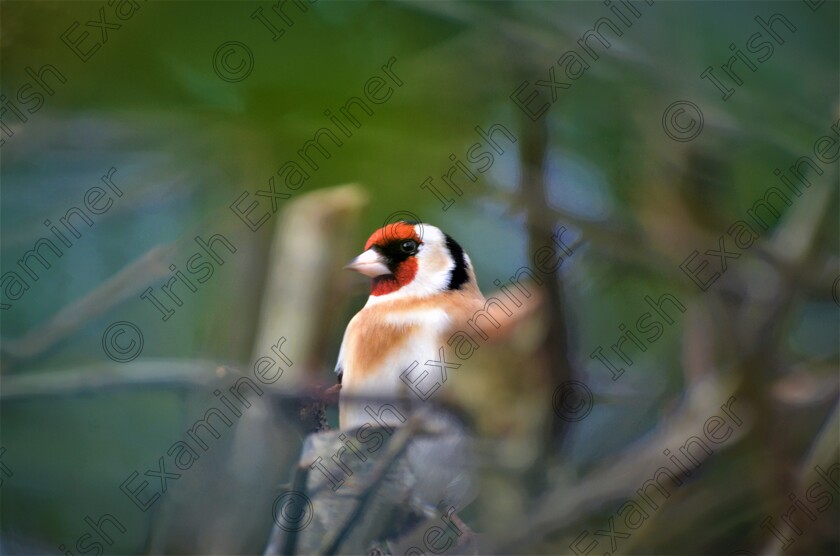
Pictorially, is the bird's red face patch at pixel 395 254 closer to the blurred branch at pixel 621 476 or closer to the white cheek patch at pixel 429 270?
the white cheek patch at pixel 429 270

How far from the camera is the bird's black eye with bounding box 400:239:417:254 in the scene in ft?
4.45

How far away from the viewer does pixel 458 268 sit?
1.36 m

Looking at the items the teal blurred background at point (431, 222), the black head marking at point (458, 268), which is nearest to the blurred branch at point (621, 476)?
the teal blurred background at point (431, 222)

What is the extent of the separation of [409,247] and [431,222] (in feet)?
0.21

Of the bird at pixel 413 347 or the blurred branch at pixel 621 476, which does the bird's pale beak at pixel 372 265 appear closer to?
the bird at pixel 413 347

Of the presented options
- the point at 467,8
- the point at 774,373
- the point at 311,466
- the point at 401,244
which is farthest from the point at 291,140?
the point at 774,373

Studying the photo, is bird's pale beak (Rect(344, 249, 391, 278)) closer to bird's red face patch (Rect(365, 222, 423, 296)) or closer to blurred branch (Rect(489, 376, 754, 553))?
bird's red face patch (Rect(365, 222, 423, 296))

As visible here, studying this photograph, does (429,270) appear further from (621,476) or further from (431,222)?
(621,476)

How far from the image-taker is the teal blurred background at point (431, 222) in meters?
1.35

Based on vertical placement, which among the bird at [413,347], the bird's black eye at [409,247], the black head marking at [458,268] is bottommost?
the bird at [413,347]

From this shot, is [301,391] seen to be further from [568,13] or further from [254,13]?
[568,13]

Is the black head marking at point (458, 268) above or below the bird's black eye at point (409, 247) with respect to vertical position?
above

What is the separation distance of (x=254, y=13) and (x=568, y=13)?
555 millimetres

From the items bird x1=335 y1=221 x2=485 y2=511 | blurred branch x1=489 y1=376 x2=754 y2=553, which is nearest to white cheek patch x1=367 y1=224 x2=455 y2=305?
bird x1=335 y1=221 x2=485 y2=511
